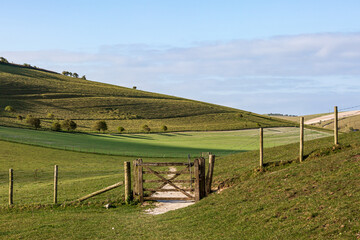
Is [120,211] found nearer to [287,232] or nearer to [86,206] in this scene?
[86,206]

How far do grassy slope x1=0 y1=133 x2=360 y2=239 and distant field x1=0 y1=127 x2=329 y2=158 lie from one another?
1644 inches

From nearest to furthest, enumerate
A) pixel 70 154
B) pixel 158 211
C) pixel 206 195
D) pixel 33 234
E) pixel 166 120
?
pixel 33 234
pixel 158 211
pixel 206 195
pixel 70 154
pixel 166 120

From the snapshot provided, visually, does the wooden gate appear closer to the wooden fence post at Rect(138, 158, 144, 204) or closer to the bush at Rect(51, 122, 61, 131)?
the wooden fence post at Rect(138, 158, 144, 204)

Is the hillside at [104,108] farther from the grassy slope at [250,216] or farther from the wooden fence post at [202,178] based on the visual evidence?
the grassy slope at [250,216]

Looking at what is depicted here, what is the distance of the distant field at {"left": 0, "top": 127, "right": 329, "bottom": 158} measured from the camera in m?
68.6

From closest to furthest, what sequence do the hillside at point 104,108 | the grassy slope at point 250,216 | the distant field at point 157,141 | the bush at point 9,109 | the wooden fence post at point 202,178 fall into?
the grassy slope at point 250,216, the wooden fence post at point 202,178, the distant field at point 157,141, the bush at point 9,109, the hillside at point 104,108

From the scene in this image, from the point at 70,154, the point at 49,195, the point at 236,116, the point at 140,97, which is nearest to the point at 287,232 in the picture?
the point at 49,195

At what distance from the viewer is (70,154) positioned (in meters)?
60.0

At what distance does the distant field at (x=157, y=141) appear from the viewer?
68.6 metres

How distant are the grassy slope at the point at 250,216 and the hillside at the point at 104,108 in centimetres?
8857

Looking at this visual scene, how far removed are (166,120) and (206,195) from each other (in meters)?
115

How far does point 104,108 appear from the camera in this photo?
5753 inches

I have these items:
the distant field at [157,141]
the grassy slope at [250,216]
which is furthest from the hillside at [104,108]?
the grassy slope at [250,216]

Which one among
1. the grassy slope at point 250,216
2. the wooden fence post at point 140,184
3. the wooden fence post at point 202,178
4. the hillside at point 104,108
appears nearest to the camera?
the grassy slope at point 250,216
